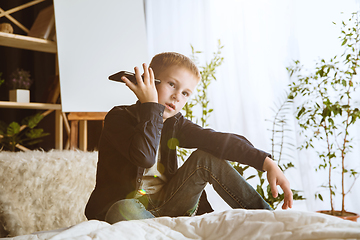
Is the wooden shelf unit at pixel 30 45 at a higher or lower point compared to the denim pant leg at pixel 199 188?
higher

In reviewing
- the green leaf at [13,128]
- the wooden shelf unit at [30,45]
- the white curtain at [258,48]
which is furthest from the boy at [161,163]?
the green leaf at [13,128]

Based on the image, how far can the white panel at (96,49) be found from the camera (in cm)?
205

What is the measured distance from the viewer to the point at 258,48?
2.23 metres

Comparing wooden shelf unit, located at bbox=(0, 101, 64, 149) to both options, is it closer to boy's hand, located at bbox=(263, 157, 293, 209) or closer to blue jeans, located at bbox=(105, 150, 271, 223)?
blue jeans, located at bbox=(105, 150, 271, 223)

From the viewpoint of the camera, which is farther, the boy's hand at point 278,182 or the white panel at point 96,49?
the white panel at point 96,49

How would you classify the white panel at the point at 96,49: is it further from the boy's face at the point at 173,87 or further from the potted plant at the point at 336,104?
the potted plant at the point at 336,104

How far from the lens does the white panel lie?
2047mm

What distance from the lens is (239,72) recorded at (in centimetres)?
231

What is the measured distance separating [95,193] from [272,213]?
2.03 feet

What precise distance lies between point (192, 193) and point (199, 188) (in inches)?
1.2

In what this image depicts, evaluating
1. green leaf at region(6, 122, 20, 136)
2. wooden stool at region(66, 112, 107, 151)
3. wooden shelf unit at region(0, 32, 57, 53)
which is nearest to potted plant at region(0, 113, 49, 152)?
green leaf at region(6, 122, 20, 136)

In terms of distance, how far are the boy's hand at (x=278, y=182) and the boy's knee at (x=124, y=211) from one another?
391 mm

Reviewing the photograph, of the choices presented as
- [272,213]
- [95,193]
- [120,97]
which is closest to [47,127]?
[120,97]

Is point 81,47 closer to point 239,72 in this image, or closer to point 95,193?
point 239,72
